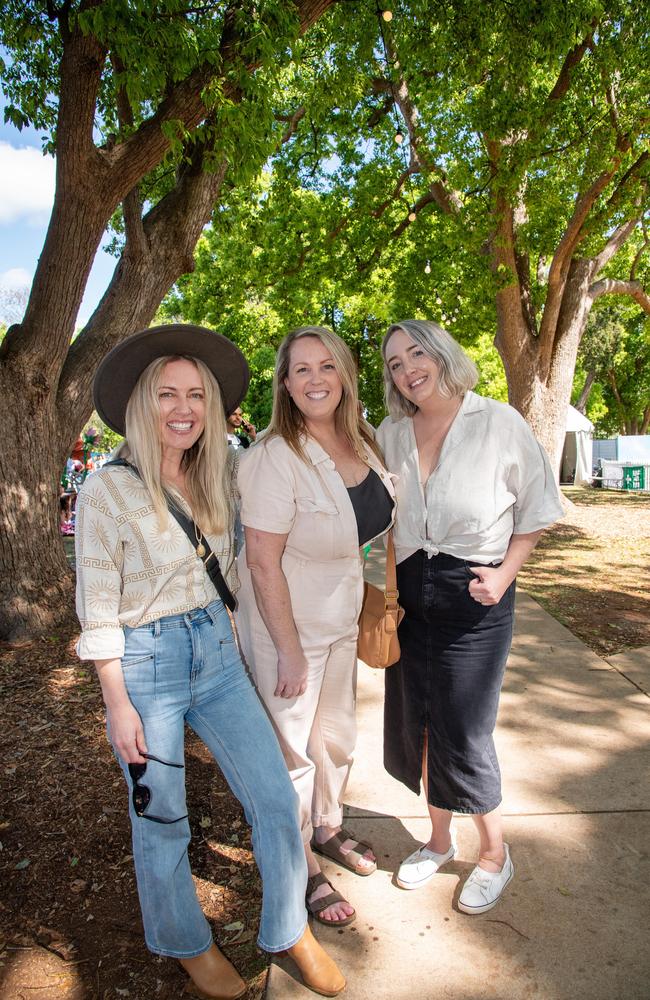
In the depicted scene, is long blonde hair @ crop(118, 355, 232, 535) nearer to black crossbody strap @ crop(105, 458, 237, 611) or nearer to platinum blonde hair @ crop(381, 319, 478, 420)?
black crossbody strap @ crop(105, 458, 237, 611)

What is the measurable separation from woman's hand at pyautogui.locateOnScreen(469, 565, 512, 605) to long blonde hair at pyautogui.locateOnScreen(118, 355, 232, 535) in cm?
88

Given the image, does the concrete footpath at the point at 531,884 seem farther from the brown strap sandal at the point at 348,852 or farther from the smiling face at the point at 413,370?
the smiling face at the point at 413,370

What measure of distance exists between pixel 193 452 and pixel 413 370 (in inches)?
33.4

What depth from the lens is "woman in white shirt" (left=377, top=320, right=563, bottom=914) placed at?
7.86ft

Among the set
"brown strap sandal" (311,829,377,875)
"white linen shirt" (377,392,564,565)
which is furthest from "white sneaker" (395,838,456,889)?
"white linen shirt" (377,392,564,565)

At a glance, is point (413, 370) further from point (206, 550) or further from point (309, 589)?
point (206, 550)

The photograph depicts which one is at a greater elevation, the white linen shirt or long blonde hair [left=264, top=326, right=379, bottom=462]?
long blonde hair [left=264, top=326, right=379, bottom=462]

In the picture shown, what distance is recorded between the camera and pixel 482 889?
2.51m

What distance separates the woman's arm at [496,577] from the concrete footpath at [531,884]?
116cm

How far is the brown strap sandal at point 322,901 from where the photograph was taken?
2.46m

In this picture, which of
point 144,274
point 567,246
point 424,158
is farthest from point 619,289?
point 144,274

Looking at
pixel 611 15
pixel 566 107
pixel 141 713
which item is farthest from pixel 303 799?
pixel 566 107

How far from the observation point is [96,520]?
197 centimetres

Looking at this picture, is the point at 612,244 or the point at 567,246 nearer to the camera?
the point at 567,246
